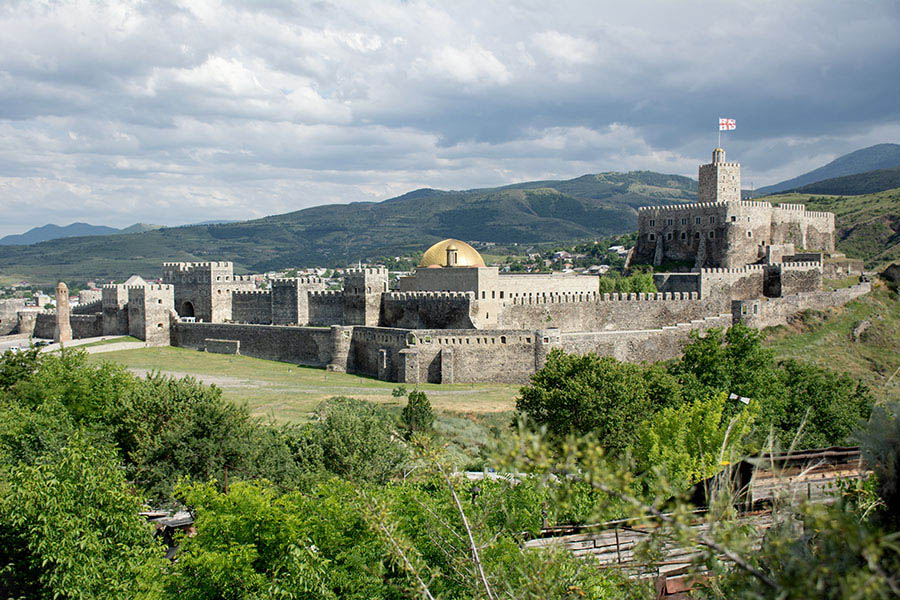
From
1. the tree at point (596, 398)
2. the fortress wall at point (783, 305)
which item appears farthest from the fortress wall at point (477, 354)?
the fortress wall at point (783, 305)

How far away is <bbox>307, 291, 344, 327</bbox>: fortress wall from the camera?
45.5 meters

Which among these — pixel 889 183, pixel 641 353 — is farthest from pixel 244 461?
pixel 889 183

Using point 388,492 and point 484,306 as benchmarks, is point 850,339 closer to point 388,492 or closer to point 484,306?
point 484,306

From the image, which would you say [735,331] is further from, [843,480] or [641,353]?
[843,480]

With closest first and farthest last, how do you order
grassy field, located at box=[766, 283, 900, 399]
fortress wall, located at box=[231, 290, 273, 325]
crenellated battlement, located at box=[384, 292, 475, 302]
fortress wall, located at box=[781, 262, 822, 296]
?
grassy field, located at box=[766, 283, 900, 399] < crenellated battlement, located at box=[384, 292, 475, 302] < fortress wall, located at box=[781, 262, 822, 296] < fortress wall, located at box=[231, 290, 273, 325]

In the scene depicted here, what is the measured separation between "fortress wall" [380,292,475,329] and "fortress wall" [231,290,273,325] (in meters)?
9.61

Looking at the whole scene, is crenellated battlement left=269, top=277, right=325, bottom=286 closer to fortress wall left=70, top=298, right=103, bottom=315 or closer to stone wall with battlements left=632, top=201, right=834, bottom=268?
fortress wall left=70, top=298, right=103, bottom=315

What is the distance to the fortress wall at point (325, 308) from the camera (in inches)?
1790

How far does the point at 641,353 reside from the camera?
4041cm

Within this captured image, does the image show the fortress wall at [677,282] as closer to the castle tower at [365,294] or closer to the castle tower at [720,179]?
the castle tower at [720,179]

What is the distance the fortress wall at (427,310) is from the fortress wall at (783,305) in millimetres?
16905

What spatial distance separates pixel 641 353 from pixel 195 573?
3167 cm

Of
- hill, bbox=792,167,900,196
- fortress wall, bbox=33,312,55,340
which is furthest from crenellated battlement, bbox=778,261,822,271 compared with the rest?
hill, bbox=792,167,900,196

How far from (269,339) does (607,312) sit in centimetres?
2169
